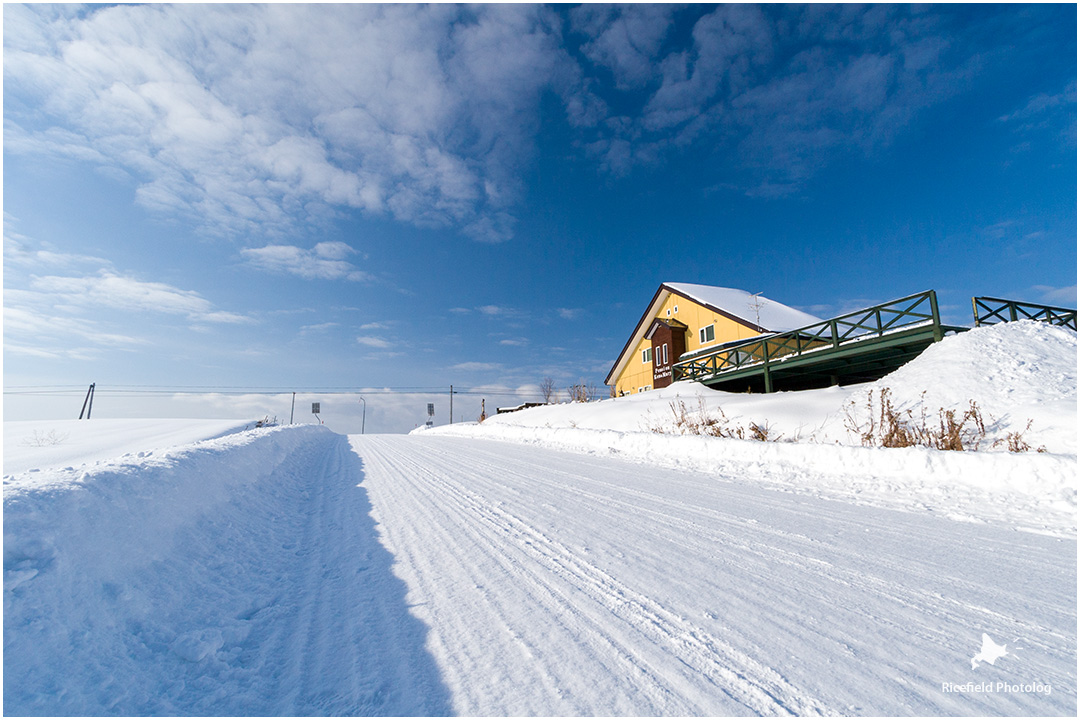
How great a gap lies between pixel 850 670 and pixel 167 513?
4875 millimetres

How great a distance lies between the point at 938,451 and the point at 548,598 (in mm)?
6016

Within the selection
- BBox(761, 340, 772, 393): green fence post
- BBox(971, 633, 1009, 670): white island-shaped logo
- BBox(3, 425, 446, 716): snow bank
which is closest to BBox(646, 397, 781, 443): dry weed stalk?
BBox(761, 340, 772, 393): green fence post

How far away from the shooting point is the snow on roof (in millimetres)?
25656

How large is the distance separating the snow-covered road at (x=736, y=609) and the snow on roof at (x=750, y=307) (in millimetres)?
22816

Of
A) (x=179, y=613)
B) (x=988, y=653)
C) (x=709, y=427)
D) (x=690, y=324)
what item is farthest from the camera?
(x=690, y=324)

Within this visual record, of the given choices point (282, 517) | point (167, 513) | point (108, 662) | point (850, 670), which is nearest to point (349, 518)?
point (282, 517)

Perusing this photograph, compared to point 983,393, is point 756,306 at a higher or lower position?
higher

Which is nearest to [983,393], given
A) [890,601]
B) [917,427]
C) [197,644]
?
[917,427]

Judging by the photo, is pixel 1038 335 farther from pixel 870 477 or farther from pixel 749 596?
pixel 749 596

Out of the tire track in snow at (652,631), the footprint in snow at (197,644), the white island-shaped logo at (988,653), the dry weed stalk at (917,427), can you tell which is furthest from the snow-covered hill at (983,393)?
the footprint in snow at (197,644)

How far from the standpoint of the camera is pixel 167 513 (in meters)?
3.76

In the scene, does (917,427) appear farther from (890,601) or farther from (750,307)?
(750,307)

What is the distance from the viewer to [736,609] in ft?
8.46

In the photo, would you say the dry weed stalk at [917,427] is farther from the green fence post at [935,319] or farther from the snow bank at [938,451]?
the green fence post at [935,319]
